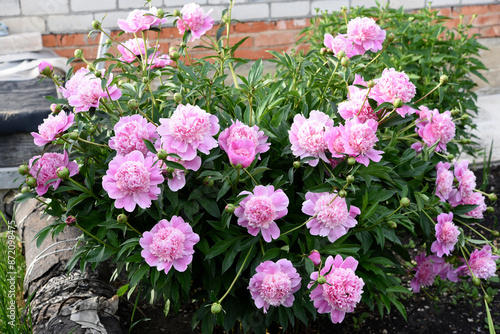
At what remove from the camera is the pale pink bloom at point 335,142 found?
3.72 ft

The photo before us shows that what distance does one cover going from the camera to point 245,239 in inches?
48.2

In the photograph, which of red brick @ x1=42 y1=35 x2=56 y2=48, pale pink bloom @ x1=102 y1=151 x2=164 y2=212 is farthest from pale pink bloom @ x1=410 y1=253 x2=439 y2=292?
red brick @ x1=42 y1=35 x2=56 y2=48

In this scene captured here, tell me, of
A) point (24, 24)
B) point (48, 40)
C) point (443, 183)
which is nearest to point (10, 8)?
point (24, 24)

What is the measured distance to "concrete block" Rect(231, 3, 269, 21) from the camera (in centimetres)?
377

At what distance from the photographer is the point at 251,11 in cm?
378

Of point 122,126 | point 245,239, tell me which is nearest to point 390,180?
point 245,239

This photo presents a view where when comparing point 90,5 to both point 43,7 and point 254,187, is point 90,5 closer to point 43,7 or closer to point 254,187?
point 43,7

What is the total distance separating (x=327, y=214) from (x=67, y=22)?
3.19 metres

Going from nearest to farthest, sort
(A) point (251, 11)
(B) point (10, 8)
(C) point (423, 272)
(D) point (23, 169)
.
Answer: (D) point (23, 169) < (C) point (423, 272) < (B) point (10, 8) < (A) point (251, 11)

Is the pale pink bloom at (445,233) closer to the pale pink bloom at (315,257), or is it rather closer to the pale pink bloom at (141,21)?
the pale pink bloom at (315,257)

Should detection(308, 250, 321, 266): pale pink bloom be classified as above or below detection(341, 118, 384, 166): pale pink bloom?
below

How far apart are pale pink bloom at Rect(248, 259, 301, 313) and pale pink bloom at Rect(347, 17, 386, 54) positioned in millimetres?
635

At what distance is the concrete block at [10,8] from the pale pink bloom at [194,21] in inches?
108

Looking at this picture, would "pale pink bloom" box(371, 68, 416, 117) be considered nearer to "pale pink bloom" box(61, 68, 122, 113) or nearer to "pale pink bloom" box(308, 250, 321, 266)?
"pale pink bloom" box(308, 250, 321, 266)
